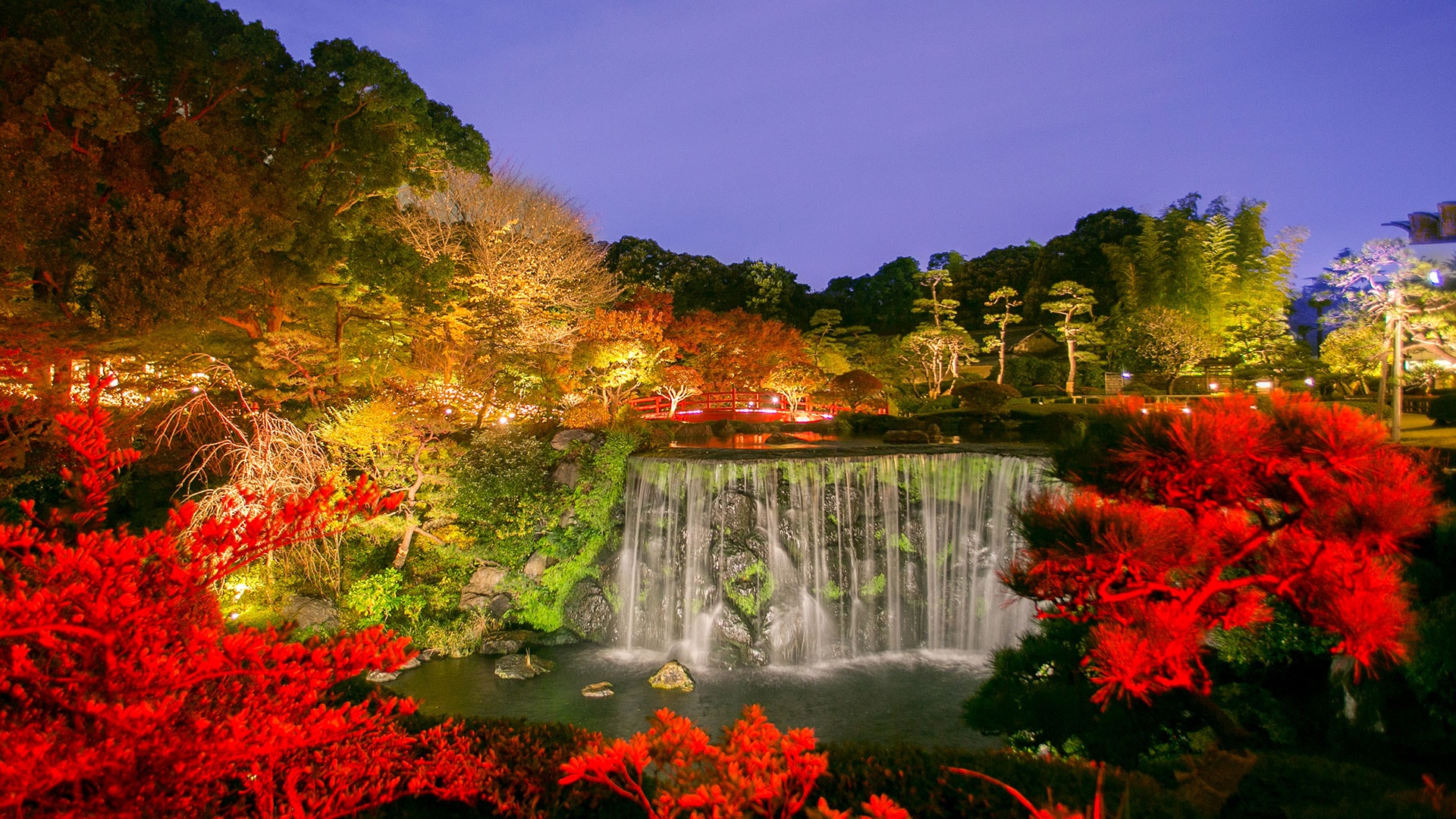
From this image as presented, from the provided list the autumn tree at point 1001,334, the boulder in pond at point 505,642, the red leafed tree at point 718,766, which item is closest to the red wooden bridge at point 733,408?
the autumn tree at point 1001,334

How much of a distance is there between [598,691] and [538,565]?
9.22 ft

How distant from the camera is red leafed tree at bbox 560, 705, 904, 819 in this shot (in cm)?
279

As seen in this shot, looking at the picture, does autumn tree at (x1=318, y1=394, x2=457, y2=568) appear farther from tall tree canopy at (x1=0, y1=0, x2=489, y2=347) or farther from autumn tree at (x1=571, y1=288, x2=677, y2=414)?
autumn tree at (x1=571, y1=288, x2=677, y2=414)

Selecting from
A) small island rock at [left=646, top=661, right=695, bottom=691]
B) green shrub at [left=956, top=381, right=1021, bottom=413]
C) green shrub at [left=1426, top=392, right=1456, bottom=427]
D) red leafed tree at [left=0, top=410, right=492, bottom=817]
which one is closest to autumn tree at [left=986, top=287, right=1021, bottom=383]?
green shrub at [left=956, top=381, right=1021, bottom=413]

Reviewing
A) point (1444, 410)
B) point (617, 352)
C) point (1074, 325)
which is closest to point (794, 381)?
point (617, 352)

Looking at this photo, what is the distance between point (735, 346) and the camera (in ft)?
62.2

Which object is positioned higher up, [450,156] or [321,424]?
[450,156]

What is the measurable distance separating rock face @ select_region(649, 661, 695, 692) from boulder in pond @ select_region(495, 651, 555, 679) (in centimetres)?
154

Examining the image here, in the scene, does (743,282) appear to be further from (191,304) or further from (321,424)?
(191,304)

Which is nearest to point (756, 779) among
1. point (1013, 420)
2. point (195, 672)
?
point (195, 672)

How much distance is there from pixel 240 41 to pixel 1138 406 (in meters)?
11.3

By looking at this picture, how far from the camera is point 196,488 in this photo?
37.2 ft

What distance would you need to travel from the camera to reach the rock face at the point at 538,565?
1136 centimetres

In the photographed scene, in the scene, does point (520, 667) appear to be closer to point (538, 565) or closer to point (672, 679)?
point (538, 565)
